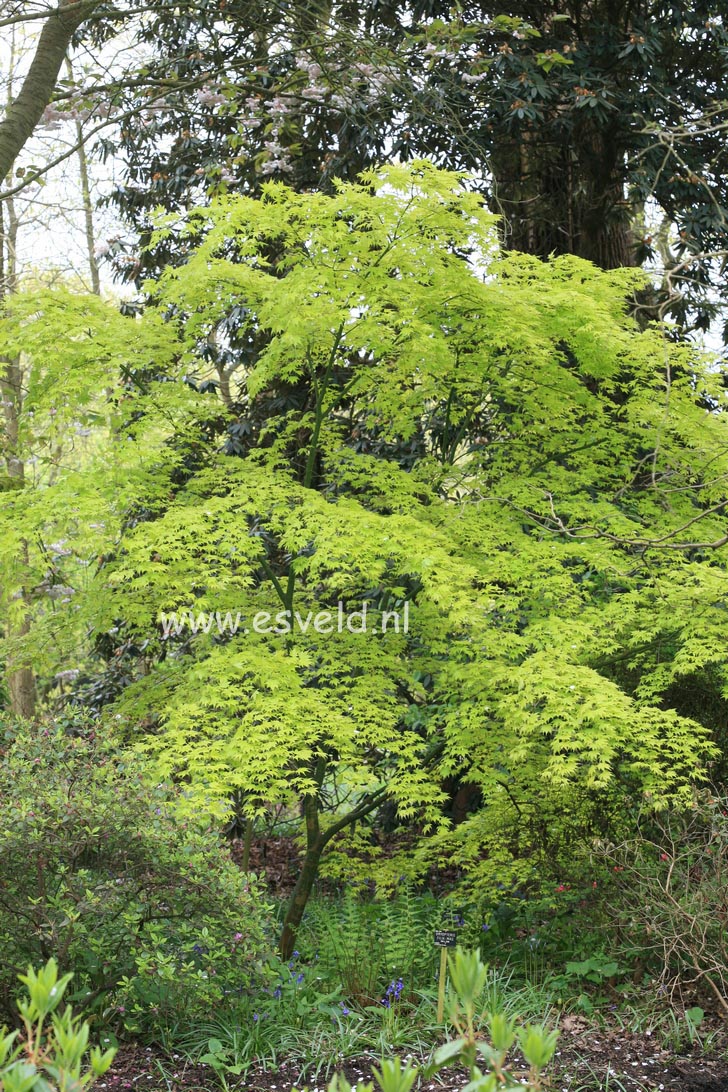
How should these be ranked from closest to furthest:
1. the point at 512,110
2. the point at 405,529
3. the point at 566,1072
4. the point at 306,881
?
the point at 566,1072, the point at 405,529, the point at 306,881, the point at 512,110

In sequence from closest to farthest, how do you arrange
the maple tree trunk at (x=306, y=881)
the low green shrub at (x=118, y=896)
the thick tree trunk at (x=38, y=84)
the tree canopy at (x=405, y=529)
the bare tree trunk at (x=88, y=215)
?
the low green shrub at (x=118, y=896) → the tree canopy at (x=405, y=529) → the thick tree trunk at (x=38, y=84) → the maple tree trunk at (x=306, y=881) → the bare tree trunk at (x=88, y=215)

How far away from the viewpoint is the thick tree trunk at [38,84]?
5.26 meters

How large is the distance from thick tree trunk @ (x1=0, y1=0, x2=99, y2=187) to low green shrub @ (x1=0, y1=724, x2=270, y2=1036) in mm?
3064

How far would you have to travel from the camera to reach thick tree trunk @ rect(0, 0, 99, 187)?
5.26 metres

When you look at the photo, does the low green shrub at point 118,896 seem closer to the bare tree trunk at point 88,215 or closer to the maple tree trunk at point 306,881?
the maple tree trunk at point 306,881

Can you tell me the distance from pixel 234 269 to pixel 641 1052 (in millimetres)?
4269

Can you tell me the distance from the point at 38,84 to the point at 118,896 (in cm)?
416

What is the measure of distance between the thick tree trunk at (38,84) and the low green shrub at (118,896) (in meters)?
3.06

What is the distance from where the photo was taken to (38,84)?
544 cm

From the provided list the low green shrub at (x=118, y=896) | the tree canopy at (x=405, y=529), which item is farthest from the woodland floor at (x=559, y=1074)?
the tree canopy at (x=405, y=529)

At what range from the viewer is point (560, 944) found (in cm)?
599

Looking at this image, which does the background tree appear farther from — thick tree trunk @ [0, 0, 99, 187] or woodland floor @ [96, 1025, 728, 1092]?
woodland floor @ [96, 1025, 728, 1092]

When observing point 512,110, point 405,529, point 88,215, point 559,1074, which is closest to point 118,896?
point 559,1074

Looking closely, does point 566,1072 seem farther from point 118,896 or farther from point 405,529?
point 405,529
